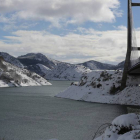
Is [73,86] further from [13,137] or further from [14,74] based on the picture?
[14,74]

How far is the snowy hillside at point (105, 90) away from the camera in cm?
4645

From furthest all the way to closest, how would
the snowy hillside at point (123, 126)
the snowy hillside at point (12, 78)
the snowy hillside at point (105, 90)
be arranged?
the snowy hillside at point (12, 78) → the snowy hillside at point (105, 90) → the snowy hillside at point (123, 126)

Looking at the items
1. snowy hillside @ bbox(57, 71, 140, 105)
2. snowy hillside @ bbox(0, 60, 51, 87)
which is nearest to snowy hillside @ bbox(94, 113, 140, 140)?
snowy hillside @ bbox(57, 71, 140, 105)

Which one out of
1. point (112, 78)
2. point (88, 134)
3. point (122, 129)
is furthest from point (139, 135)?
point (112, 78)

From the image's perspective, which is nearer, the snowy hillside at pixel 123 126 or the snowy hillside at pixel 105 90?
the snowy hillside at pixel 123 126

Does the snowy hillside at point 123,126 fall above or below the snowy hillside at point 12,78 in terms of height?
above

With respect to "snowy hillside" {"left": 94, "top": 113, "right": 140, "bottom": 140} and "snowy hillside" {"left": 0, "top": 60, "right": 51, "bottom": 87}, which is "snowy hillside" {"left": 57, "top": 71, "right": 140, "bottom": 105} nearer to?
"snowy hillside" {"left": 94, "top": 113, "right": 140, "bottom": 140}

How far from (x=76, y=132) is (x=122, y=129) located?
1167 cm

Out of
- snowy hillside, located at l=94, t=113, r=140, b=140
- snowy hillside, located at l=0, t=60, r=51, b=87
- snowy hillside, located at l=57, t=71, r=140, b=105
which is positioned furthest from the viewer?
snowy hillside, located at l=0, t=60, r=51, b=87

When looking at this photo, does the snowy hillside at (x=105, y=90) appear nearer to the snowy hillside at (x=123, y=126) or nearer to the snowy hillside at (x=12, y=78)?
the snowy hillside at (x=123, y=126)

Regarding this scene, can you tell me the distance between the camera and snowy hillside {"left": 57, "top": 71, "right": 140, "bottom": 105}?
152ft

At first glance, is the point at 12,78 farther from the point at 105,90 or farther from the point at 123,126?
the point at 123,126

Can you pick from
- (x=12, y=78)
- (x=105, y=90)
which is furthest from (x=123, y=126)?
(x=12, y=78)

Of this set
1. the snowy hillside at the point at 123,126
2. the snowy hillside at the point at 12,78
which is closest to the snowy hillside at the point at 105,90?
the snowy hillside at the point at 123,126
